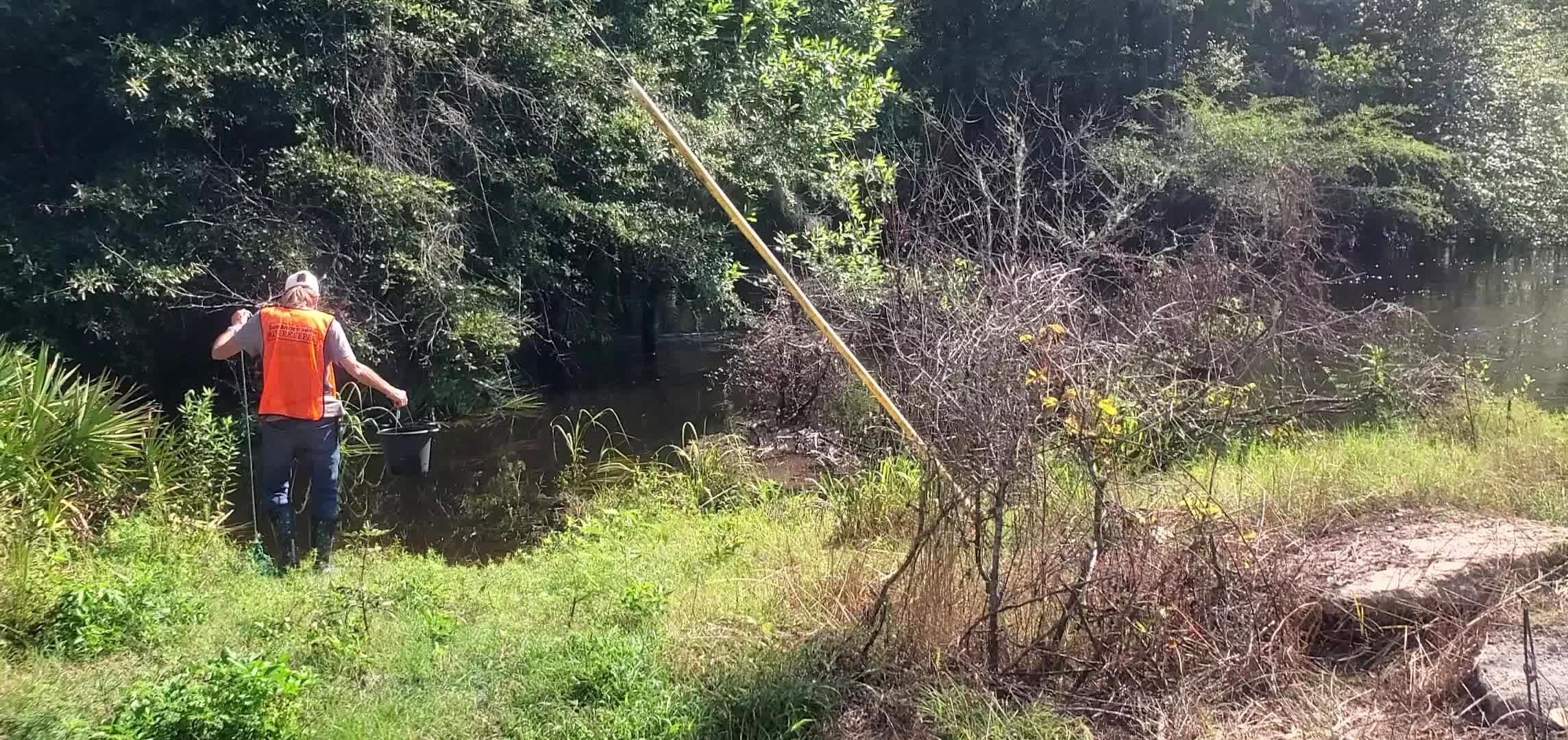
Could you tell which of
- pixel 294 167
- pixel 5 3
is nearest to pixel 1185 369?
pixel 294 167

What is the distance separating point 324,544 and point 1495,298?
20151 millimetres

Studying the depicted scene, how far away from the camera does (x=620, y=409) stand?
1314 cm

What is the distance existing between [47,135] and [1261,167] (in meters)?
16.9

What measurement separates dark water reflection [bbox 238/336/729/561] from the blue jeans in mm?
1273

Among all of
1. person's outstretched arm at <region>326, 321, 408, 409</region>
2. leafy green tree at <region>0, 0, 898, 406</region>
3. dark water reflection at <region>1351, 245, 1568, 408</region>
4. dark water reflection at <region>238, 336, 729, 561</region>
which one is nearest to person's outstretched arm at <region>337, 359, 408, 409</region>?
person's outstretched arm at <region>326, 321, 408, 409</region>

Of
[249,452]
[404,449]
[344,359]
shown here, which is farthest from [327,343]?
[249,452]

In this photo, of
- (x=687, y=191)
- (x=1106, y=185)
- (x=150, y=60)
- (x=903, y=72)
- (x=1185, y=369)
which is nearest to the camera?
(x=1185, y=369)

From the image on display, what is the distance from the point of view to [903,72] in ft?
70.6

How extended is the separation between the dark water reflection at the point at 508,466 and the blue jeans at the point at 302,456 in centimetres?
127

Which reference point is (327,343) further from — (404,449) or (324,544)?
(324,544)

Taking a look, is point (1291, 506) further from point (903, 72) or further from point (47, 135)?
point (903, 72)

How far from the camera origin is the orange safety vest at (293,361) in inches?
228

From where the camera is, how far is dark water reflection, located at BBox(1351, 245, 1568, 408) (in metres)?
12.2

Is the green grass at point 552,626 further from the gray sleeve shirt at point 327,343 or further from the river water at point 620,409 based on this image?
the river water at point 620,409
